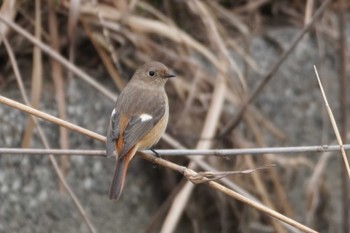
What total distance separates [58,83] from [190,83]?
0.71m

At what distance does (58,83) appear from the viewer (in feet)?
13.4

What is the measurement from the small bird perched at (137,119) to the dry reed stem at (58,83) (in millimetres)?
428

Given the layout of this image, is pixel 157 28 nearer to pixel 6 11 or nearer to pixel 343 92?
pixel 6 11

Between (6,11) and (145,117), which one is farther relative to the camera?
(6,11)

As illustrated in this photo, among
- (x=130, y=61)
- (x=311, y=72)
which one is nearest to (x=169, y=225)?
(x=130, y=61)

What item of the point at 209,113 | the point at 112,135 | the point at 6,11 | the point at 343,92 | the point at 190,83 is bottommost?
the point at 112,135

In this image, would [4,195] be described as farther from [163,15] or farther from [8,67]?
[163,15]

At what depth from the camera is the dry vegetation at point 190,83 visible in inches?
161

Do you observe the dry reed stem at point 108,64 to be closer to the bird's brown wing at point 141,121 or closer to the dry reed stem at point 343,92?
the bird's brown wing at point 141,121

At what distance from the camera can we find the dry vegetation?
408 cm

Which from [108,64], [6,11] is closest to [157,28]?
[108,64]

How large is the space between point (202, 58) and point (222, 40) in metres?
0.18

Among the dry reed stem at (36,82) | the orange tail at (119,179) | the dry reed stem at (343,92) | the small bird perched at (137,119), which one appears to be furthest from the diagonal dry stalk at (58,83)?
the dry reed stem at (343,92)

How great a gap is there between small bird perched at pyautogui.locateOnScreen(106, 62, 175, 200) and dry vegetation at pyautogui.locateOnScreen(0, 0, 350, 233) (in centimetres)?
28
